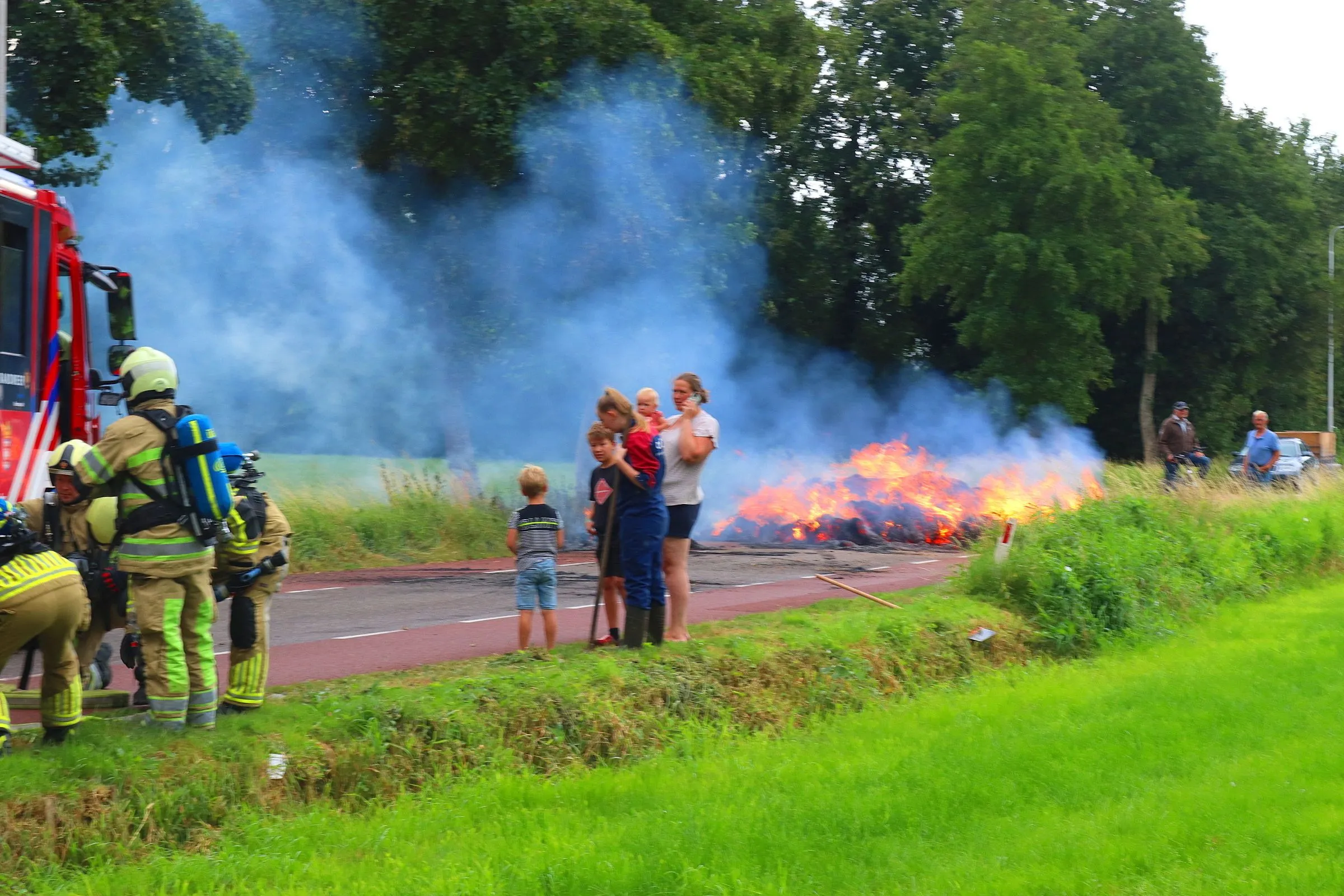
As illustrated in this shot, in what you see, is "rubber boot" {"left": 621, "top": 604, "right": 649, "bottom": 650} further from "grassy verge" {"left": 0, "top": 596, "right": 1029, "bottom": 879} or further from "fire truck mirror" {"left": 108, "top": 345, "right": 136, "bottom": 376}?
"fire truck mirror" {"left": 108, "top": 345, "right": 136, "bottom": 376}

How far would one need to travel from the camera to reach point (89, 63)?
1547cm

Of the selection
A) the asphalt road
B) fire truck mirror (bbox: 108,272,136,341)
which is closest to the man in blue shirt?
the asphalt road

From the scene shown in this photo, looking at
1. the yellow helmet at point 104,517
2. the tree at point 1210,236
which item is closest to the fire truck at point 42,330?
the yellow helmet at point 104,517

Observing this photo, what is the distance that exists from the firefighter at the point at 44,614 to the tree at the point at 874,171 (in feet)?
118

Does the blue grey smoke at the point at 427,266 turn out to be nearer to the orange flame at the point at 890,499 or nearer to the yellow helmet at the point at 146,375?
the orange flame at the point at 890,499

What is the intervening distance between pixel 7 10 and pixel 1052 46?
102 ft

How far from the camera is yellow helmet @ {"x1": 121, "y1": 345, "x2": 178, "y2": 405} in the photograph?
21.5ft

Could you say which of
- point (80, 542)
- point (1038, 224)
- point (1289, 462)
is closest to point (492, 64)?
point (80, 542)

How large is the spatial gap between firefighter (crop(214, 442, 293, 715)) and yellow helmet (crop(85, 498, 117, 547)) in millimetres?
495

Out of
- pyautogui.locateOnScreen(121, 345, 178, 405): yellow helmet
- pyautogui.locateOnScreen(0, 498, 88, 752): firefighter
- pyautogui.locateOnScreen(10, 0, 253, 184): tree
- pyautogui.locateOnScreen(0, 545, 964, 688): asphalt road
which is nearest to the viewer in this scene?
pyautogui.locateOnScreen(0, 498, 88, 752): firefighter

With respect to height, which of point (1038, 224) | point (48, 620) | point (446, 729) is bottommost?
point (446, 729)

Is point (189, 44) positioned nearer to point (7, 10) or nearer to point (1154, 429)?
point (7, 10)

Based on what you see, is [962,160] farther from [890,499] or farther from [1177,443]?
[1177,443]

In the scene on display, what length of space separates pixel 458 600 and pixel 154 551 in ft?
25.2
